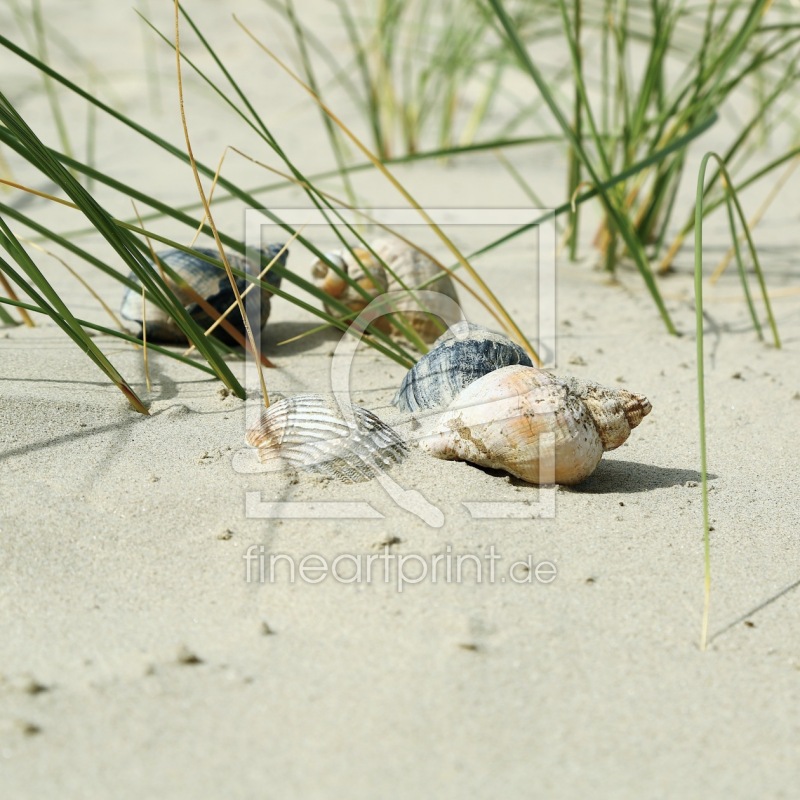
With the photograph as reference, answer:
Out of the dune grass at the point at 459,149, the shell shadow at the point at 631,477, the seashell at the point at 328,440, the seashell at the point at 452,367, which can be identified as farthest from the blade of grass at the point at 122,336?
the shell shadow at the point at 631,477

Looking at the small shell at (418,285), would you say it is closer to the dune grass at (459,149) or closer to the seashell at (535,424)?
the dune grass at (459,149)

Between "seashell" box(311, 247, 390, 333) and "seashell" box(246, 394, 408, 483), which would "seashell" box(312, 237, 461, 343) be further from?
"seashell" box(246, 394, 408, 483)

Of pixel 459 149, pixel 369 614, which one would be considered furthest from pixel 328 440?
pixel 459 149

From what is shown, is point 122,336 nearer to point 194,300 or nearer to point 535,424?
point 194,300

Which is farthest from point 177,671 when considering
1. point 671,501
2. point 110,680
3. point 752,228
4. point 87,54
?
point 87,54

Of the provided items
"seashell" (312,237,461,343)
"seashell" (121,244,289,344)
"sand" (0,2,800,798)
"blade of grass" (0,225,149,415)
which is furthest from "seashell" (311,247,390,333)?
"blade of grass" (0,225,149,415)
